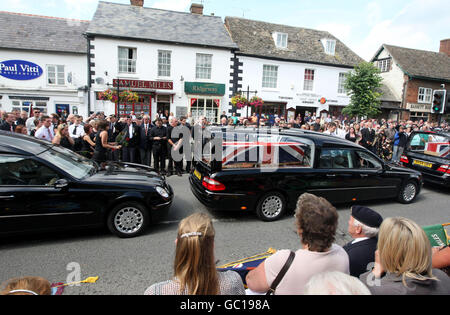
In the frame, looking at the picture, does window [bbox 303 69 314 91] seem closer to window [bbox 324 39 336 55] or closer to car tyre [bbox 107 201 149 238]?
window [bbox 324 39 336 55]

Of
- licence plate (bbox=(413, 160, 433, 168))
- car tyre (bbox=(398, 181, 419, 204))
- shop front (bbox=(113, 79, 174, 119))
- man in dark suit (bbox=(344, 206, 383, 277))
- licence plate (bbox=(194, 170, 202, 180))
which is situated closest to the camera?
man in dark suit (bbox=(344, 206, 383, 277))

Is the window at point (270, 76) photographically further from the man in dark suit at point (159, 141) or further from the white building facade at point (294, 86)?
the man in dark suit at point (159, 141)

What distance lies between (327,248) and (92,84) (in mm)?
20262

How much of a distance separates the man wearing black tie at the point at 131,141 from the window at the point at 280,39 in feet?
58.3

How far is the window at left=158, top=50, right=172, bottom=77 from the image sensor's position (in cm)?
1975

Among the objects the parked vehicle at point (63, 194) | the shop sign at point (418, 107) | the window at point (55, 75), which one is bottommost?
the parked vehicle at point (63, 194)

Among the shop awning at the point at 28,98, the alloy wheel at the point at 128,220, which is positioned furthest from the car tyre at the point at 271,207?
the shop awning at the point at 28,98

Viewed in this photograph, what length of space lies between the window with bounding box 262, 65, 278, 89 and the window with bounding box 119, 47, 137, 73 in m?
9.79

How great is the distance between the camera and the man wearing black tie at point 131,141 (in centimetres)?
913

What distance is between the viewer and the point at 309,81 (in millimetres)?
23359

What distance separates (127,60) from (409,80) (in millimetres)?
26004

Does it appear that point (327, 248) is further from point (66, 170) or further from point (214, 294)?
point (66, 170)

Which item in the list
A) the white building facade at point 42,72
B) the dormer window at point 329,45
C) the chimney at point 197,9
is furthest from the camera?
the dormer window at point 329,45

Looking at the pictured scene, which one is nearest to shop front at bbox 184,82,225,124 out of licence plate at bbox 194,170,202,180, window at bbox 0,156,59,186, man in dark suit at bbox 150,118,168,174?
man in dark suit at bbox 150,118,168,174
